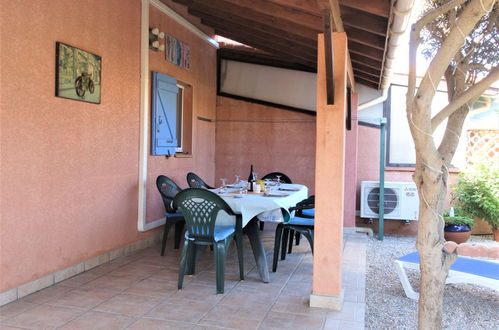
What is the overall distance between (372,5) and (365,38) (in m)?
0.95

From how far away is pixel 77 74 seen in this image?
3.76 metres

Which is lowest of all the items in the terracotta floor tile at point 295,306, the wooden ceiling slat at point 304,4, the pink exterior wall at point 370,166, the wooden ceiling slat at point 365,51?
the terracotta floor tile at point 295,306

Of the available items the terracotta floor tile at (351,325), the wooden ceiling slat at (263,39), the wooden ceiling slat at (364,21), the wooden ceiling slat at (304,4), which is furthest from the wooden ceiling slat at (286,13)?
the terracotta floor tile at (351,325)

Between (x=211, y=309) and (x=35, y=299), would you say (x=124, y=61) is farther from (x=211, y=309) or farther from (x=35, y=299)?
(x=211, y=309)

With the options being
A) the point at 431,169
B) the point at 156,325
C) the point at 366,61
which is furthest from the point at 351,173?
the point at 431,169

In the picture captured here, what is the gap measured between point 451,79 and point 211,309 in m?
2.24

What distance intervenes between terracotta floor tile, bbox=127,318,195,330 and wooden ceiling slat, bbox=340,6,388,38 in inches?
106

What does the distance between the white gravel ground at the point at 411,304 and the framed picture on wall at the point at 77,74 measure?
3.04 metres

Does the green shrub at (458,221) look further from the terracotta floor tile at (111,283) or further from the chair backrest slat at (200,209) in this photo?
the terracotta floor tile at (111,283)

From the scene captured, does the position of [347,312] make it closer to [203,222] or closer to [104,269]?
[203,222]

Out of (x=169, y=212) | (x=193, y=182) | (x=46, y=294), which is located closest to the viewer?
(x=46, y=294)

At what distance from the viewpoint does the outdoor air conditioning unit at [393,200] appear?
6309 mm

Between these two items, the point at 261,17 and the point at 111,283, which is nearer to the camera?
the point at 111,283

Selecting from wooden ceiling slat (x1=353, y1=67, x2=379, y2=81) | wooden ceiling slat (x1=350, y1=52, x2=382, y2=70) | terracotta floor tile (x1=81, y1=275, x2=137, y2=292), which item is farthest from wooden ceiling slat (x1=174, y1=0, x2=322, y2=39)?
terracotta floor tile (x1=81, y1=275, x2=137, y2=292)
